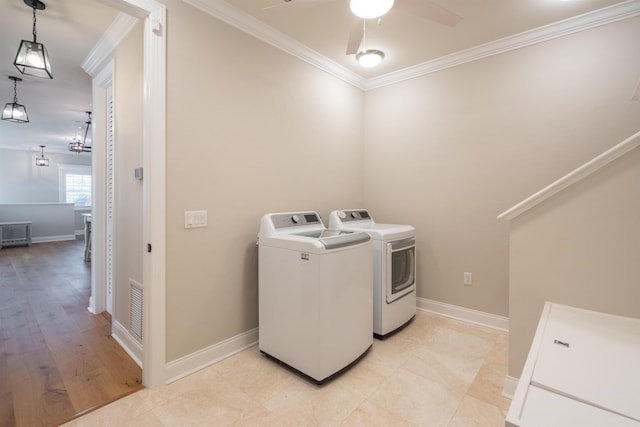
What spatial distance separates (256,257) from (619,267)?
7.66 ft

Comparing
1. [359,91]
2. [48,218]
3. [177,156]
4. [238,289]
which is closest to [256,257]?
[238,289]

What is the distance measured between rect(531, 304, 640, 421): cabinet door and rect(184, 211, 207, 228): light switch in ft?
6.70

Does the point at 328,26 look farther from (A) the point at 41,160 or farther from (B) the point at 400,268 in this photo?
(A) the point at 41,160

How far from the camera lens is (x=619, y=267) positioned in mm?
1493

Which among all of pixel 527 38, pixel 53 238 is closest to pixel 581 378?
pixel 527 38

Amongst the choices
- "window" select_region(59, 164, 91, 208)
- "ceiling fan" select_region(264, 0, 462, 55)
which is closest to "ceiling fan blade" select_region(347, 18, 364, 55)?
"ceiling fan" select_region(264, 0, 462, 55)

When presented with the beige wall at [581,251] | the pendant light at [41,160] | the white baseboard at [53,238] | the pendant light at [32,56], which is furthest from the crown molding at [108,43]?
the pendant light at [41,160]

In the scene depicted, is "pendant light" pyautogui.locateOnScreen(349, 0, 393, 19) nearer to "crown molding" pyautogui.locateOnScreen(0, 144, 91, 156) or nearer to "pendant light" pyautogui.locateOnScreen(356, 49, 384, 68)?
"pendant light" pyautogui.locateOnScreen(356, 49, 384, 68)

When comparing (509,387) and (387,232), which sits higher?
(387,232)

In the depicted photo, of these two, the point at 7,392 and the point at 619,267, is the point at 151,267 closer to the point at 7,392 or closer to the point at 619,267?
the point at 7,392

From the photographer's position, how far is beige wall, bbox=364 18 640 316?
2402 mm

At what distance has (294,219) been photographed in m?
2.57

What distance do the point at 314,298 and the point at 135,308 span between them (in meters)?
1.48

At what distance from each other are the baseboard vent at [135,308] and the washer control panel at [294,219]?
1.14m
